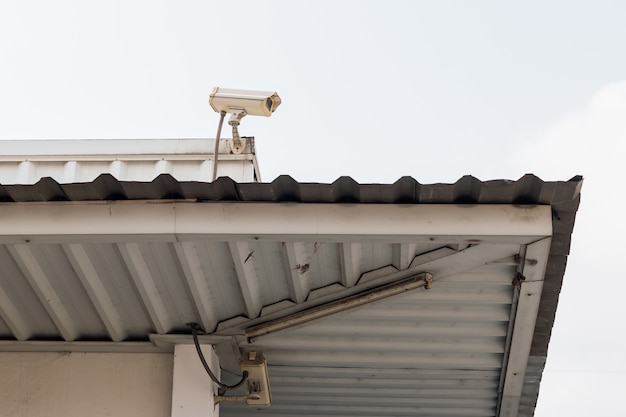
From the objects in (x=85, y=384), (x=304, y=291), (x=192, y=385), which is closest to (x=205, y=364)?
(x=192, y=385)

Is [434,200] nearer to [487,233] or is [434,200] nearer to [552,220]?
[487,233]

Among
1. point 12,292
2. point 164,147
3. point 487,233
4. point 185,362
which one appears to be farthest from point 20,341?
point 487,233

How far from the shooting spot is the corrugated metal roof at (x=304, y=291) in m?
4.29

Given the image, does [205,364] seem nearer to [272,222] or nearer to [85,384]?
[85,384]

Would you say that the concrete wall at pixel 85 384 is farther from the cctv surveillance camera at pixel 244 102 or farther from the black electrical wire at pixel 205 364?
the cctv surveillance camera at pixel 244 102

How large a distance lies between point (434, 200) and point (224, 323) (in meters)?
1.61

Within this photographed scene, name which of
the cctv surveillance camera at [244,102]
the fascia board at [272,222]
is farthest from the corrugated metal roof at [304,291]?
the cctv surveillance camera at [244,102]

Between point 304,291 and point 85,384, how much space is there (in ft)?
4.88

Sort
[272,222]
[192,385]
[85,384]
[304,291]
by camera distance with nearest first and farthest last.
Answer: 1. [272,222]
2. [304,291]
3. [192,385]
4. [85,384]

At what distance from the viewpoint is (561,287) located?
4832 mm

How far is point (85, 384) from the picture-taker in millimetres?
5312

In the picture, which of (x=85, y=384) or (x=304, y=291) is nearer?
(x=304, y=291)

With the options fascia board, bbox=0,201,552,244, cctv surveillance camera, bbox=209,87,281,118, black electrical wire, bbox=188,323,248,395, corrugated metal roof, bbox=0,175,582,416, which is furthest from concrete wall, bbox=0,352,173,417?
cctv surveillance camera, bbox=209,87,281,118

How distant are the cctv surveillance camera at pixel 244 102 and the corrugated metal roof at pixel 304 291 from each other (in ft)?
3.68
